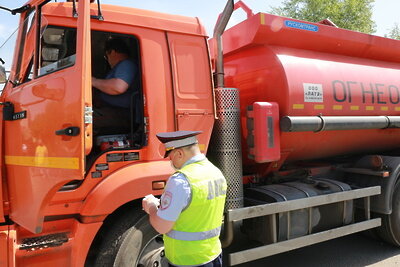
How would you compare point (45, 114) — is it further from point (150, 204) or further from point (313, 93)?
point (313, 93)

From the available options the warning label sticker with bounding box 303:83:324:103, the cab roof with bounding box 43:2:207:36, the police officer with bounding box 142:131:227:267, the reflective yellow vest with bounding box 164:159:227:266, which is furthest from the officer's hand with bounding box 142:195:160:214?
the warning label sticker with bounding box 303:83:324:103

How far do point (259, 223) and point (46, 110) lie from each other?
226 centimetres

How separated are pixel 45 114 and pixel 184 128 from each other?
112cm

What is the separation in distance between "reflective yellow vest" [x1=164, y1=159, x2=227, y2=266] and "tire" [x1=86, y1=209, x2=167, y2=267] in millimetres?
675

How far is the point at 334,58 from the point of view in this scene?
421 cm

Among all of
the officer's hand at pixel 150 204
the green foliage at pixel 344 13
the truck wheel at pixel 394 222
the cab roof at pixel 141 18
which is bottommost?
the truck wheel at pixel 394 222

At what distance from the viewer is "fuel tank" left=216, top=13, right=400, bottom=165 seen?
143 inches

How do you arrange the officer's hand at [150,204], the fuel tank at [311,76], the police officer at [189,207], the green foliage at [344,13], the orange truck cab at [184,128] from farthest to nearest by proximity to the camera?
the green foliage at [344,13] → the fuel tank at [311,76] → the orange truck cab at [184,128] → the officer's hand at [150,204] → the police officer at [189,207]

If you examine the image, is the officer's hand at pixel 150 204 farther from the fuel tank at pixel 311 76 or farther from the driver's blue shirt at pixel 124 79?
the fuel tank at pixel 311 76

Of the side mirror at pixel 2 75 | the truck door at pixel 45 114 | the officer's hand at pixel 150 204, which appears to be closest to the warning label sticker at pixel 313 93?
the officer's hand at pixel 150 204

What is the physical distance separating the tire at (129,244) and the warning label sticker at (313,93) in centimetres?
211

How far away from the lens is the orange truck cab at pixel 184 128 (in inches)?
94.9

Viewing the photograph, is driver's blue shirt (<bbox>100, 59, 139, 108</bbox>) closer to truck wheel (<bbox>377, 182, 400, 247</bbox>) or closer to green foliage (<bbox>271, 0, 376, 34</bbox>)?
truck wheel (<bbox>377, 182, 400, 247</bbox>)

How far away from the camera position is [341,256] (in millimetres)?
4426
